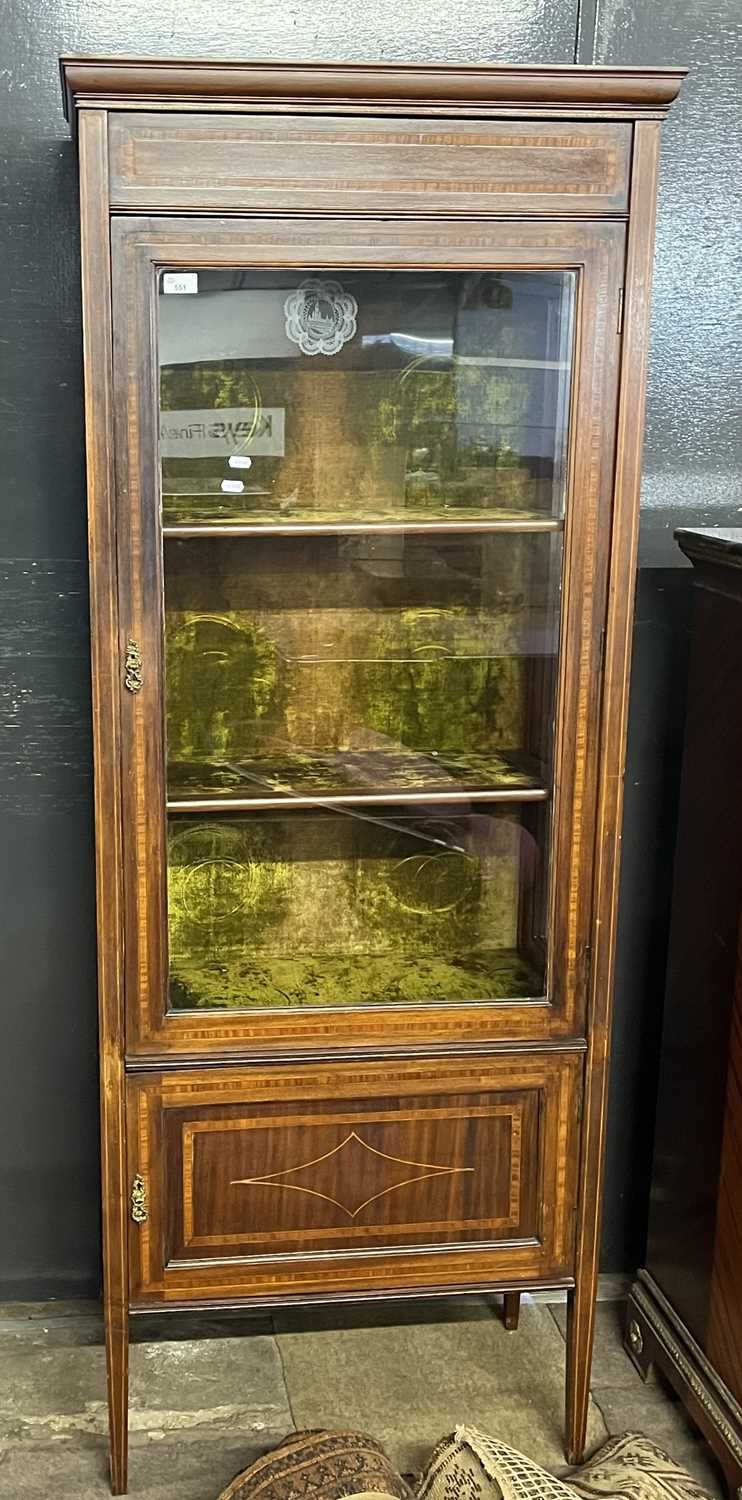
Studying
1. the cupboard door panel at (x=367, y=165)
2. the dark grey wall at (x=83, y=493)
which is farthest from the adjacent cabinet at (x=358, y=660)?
the dark grey wall at (x=83, y=493)

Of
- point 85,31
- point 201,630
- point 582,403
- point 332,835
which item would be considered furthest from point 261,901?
point 85,31

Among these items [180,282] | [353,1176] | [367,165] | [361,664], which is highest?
[367,165]

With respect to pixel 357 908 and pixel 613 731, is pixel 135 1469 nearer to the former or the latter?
pixel 357 908

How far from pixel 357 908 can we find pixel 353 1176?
342 mm

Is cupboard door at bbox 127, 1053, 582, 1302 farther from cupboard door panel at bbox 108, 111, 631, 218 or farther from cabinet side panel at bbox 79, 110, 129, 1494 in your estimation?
cupboard door panel at bbox 108, 111, 631, 218

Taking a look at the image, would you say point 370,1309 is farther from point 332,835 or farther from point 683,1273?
point 332,835

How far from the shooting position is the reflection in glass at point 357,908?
6.18 ft

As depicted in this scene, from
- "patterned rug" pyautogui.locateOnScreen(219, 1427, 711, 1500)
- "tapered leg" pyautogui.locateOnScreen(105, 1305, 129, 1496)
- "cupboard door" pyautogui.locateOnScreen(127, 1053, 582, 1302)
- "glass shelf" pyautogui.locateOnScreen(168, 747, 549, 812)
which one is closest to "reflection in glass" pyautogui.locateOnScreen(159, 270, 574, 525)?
"glass shelf" pyautogui.locateOnScreen(168, 747, 549, 812)

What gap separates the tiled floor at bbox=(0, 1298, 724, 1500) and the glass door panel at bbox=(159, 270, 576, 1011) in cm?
62

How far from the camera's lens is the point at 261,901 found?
1954 millimetres

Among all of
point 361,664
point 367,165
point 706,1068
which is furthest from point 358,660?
point 706,1068

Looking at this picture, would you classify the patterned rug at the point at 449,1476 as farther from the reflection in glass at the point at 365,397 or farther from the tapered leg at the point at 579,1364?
the reflection in glass at the point at 365,397

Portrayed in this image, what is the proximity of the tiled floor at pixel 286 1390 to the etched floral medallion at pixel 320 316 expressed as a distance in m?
1.42

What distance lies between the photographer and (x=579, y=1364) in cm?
196
